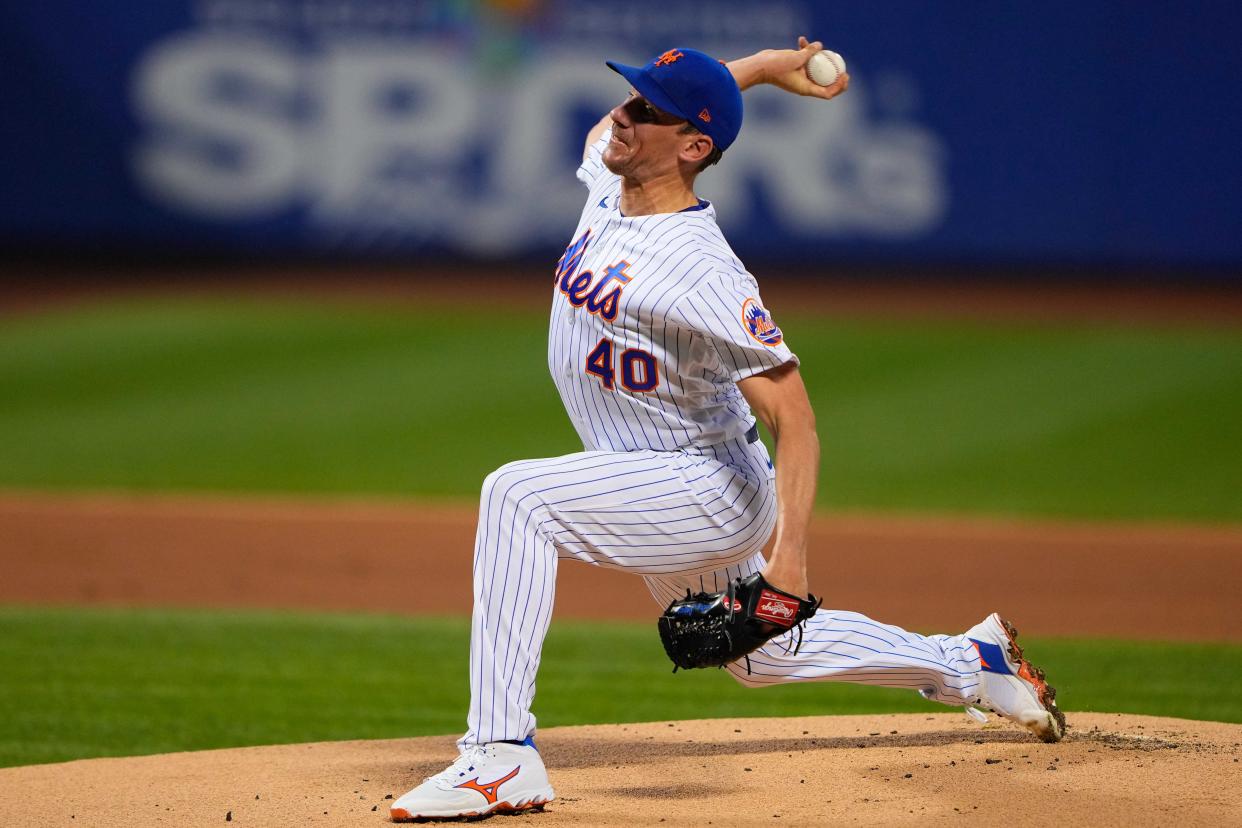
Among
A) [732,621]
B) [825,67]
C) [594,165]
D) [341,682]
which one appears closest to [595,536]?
[732,621]

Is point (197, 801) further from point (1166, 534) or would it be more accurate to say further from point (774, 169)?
point (774, 169)

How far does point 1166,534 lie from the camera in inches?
393

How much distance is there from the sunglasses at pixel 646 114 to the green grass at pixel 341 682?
7.71ft

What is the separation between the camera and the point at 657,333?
3912 millimetres

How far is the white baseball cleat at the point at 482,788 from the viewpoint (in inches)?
149

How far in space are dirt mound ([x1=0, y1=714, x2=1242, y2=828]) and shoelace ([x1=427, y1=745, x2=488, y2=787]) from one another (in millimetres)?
157

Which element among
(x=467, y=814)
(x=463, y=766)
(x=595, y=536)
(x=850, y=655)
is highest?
(x=595, y=536)

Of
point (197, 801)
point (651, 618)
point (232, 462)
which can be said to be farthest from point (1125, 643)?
point (232, 462)

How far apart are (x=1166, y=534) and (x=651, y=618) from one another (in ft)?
12.4

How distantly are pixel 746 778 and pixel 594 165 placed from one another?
1.78m

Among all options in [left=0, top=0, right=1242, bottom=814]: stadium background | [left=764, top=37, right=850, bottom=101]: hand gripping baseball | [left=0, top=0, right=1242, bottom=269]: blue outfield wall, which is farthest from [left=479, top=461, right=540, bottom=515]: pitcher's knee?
[left=0, top=0, right=1242, bottom=269]: blue outfield wall

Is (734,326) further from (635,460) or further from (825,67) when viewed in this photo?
(825,67)

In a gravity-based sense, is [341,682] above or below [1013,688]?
below

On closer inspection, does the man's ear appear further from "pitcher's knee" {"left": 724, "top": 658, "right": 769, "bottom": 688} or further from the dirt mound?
the dirt mound
